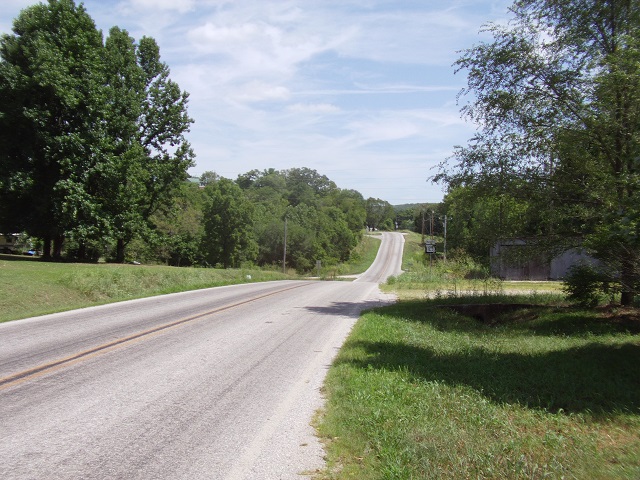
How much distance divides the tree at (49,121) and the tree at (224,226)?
40.9m

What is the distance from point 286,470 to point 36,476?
2.04m

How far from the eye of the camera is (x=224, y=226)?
7131 centimetres

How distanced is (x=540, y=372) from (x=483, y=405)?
3056 mm

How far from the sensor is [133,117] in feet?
110

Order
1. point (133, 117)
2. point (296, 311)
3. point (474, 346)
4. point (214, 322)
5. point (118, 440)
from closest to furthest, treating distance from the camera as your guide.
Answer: point (118, 440) → point (474, 346) → point (214, 322) → point (296, 311) → point (133, 117)

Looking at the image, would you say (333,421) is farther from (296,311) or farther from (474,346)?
(296,311)

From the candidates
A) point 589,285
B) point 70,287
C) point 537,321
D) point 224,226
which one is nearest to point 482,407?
point 537,321

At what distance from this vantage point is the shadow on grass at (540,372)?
688cm

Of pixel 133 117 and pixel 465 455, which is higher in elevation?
pixel 133 117

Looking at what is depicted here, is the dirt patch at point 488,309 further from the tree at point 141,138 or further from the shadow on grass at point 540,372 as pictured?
the tree at point 141,138

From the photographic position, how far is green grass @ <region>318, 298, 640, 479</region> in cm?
435

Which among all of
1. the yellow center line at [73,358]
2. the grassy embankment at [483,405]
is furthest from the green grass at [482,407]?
the yellow center line at [73,358]

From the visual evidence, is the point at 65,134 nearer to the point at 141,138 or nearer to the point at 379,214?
the point at 141,138

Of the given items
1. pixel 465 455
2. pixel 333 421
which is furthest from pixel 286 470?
pixel 465 455
